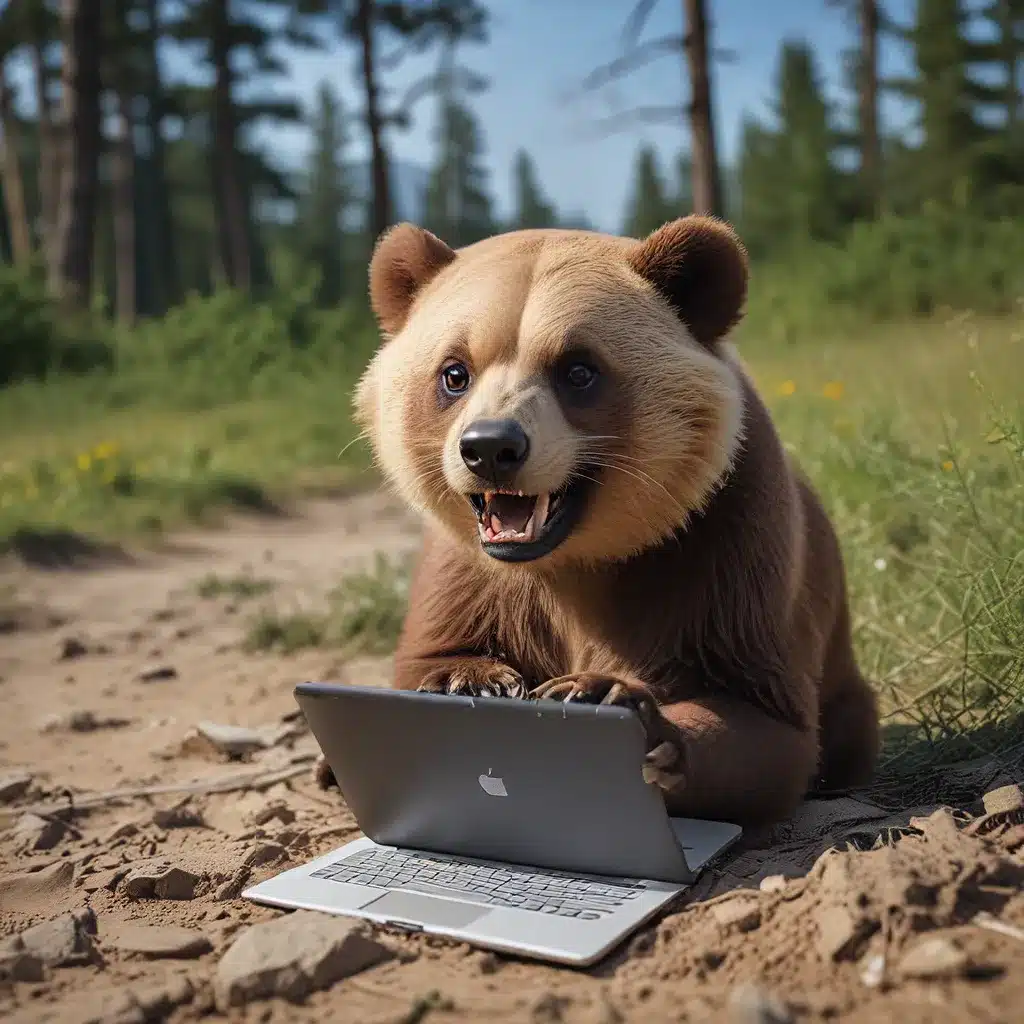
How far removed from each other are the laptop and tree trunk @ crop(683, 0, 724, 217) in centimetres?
909

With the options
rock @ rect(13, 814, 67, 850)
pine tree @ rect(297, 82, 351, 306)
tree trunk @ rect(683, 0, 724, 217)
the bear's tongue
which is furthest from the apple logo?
pine tree @ rect(297, 82, 351, 306)

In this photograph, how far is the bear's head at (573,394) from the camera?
2.36 meters

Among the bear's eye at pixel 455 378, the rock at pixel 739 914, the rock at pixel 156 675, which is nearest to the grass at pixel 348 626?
the rock at pixel 156 675

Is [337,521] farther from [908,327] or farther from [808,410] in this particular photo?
[908,327]

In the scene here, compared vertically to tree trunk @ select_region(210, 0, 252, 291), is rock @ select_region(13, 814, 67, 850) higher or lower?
Answer: lower

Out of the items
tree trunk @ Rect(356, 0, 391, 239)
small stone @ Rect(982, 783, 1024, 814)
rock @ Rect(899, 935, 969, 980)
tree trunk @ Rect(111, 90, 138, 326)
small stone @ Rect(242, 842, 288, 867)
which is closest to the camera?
rock @ Rect(899, 935, 969, 980)

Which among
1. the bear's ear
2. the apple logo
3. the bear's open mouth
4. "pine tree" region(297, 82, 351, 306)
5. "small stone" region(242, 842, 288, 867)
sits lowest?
"small stone" region(242, 842, 288, 867)

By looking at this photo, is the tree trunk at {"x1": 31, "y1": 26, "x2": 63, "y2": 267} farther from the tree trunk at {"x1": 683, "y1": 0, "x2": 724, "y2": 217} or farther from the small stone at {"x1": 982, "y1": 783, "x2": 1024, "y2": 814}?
the small stone at {"x1": 982, "y1": 783, "x2": 1024, "y2": 814}

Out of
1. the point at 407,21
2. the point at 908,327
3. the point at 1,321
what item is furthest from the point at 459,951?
the point at 407,21

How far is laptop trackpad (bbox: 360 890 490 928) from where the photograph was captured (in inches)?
85.7

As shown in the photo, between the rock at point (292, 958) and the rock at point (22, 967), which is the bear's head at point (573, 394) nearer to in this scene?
the rock at point (292, 958)

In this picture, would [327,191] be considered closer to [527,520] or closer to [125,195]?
[125,195]

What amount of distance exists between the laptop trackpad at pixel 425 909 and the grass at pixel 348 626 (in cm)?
247

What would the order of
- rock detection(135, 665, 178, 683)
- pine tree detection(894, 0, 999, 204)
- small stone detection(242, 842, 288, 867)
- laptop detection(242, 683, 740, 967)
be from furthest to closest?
1. pine tree detection(894, 0, 999, 204)
2. rock detection(135, 665, 178, 683)
3. small stone detection(242, 842, 288, 867)
4. laptop detection(242, 683, 740, 967)
